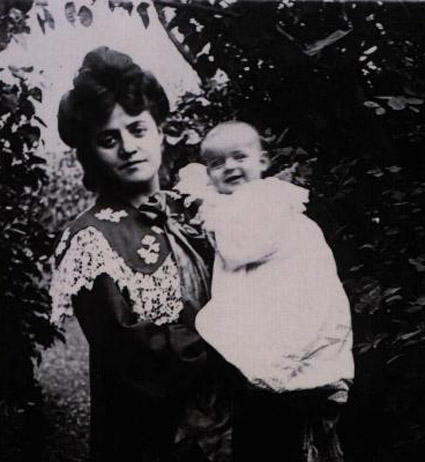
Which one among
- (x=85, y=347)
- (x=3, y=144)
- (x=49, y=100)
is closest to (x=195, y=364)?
(x=49, y=100)

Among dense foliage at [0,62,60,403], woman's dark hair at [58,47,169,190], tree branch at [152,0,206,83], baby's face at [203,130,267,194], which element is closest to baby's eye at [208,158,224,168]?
baby's face at [203,130,267,194]

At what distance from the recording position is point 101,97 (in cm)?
141

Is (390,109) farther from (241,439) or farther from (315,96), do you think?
(241,439)

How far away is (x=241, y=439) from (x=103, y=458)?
0.25 metres

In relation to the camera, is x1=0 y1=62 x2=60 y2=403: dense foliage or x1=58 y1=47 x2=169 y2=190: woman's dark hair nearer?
x1=58 y1=47 x2=169 y2=190: woman's dark hair

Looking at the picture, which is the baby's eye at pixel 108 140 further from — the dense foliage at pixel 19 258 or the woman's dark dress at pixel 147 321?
the dense foliage at pixel 19 258

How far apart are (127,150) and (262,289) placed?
0.32 metres

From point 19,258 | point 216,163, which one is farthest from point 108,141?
point 19,258

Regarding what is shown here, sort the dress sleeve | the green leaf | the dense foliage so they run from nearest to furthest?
1. the dress sleeve
2. the green leaf
3. the dense foliage

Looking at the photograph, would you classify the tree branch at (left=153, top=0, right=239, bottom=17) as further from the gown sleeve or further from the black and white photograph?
the gown sleeve

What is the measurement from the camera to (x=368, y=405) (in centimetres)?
157

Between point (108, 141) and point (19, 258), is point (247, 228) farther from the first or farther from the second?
point (19, 258)

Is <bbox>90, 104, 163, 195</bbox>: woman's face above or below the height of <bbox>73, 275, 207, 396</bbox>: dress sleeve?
above

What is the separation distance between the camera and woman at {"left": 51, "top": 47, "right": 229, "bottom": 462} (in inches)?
54.0
